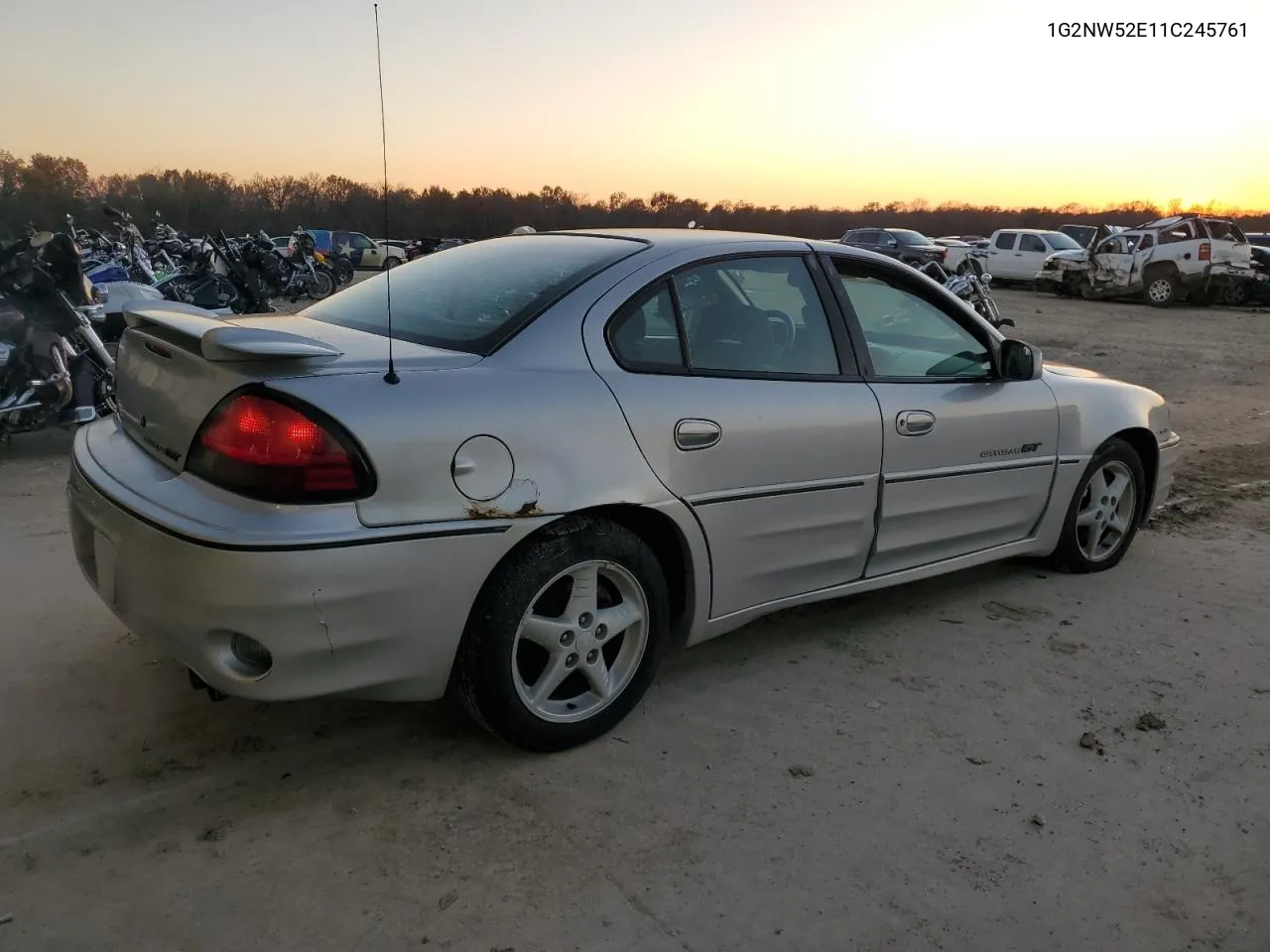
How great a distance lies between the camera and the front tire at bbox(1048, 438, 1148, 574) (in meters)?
4.36

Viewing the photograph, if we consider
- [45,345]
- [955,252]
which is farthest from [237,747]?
[955,252]

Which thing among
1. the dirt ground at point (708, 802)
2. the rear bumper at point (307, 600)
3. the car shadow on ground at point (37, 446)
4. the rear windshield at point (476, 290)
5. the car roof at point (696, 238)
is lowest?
the dirt ground at point (708, 802)

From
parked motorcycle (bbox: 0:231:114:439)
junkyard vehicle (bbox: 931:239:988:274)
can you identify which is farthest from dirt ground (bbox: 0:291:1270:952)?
junkyard vehicle (bbox: 931:239:988:274)

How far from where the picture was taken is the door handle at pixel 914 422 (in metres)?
3.43

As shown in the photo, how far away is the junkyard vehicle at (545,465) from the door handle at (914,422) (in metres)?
0.01

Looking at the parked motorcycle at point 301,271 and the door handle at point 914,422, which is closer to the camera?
the door handle at point 914,422

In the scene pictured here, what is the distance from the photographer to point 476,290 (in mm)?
3080

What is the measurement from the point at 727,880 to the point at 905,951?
426 millimetres

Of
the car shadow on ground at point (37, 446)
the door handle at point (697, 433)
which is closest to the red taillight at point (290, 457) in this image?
the door handle at point (697, 433)

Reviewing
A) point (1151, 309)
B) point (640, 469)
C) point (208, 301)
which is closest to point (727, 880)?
point (640, 469)

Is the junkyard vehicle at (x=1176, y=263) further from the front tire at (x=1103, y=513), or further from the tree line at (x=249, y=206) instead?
the front tire at (x=1103, y=513)

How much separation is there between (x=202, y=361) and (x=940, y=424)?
2.50m

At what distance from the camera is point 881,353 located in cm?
354

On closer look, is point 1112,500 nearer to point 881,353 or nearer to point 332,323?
point 881,353
